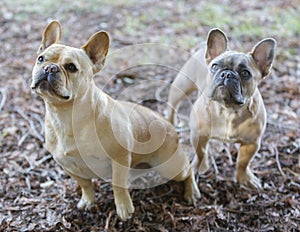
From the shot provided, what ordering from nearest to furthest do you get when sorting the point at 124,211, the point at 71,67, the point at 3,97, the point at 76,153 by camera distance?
the point at 71,67 → the point at 76,153 → the point at 124,211 → the point at 3,97

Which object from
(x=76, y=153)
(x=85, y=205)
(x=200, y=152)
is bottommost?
(x=85, y=205)

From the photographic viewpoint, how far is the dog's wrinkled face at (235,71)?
303cm

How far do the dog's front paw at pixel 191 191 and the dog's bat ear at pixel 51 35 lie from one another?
147 cm

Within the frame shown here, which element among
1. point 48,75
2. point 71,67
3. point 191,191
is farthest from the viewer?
point 191,191

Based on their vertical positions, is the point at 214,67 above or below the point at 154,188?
above

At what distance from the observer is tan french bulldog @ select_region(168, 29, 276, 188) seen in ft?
10.1

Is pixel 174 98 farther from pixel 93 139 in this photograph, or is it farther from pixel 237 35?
pixel 237 35

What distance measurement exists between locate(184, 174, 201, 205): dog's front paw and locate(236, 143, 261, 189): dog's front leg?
39 cm

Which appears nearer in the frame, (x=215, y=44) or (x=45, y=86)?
(x=45, y=86)

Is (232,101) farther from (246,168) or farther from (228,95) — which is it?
(246,168)

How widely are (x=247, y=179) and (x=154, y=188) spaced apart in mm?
759

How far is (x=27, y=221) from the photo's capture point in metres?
3.19

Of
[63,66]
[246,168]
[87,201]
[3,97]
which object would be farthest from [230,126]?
[3,97]

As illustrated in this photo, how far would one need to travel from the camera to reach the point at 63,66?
2.76 metres
